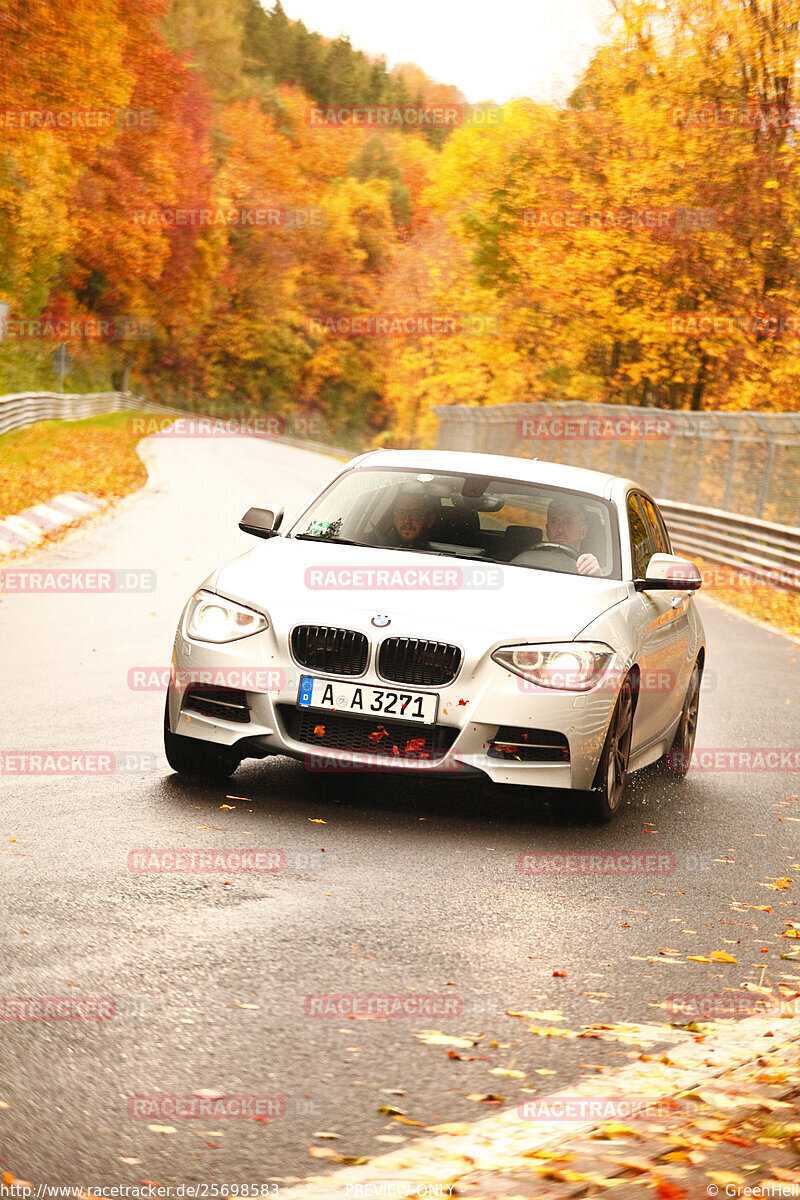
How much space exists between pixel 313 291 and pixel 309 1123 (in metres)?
106

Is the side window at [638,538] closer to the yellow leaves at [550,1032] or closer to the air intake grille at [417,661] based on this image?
the air intake grille at [417,661]

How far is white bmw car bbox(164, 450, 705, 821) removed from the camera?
7.14 metres

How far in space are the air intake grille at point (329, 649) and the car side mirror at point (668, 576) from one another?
1.77 m

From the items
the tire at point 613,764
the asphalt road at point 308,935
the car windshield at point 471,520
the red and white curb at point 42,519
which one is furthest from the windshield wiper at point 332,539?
the red and white curb at point 42,519

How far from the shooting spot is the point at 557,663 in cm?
721

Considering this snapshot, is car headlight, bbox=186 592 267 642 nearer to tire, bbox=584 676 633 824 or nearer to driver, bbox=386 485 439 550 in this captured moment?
driver, bbox=386 485 439 550

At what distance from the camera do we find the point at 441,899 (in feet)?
20.0

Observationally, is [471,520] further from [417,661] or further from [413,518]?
[417,661]

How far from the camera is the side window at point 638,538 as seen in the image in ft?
28.5

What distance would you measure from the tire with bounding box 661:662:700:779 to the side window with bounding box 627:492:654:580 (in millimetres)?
883

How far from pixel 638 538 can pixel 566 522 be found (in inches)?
20.7

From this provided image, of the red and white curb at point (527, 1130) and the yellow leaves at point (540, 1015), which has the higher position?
the red and white curb at point (527, 1130)

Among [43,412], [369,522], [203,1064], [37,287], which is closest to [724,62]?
[43,412]

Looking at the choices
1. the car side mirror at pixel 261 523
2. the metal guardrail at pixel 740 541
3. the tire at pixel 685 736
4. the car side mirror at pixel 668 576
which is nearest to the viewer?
the car side mirror at pixel 668 576
